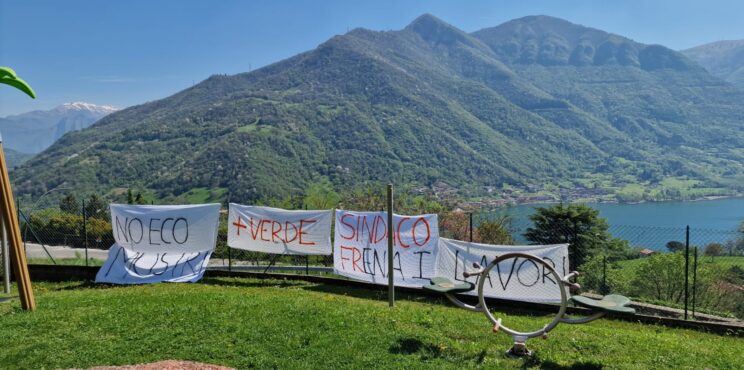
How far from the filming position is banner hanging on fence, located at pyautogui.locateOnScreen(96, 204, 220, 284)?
13.8 meters

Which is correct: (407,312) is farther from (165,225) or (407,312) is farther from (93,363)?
(165,225)

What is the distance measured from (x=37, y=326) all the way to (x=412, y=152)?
194 metres

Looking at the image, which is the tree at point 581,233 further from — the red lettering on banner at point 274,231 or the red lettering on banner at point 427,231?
the red lettering on banner at point 274,231

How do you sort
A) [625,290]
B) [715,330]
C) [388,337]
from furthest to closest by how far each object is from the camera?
1. [625,290]
2. [715,330]
3. [388,337]

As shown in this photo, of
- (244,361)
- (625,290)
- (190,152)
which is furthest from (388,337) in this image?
(190,152)

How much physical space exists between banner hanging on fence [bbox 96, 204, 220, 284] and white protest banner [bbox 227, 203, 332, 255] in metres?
0.73

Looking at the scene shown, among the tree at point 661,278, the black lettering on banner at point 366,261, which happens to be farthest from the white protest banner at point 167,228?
the tree at point 661,278

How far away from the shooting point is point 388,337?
7.07 m

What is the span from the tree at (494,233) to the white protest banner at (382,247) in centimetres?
1501

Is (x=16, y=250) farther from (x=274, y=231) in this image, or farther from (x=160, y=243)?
(x=274, y=231)

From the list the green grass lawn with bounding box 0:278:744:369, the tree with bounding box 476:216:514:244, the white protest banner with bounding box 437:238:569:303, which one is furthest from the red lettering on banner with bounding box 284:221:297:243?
the tree with bounding box 476:216:514:244

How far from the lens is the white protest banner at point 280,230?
45.5 feet

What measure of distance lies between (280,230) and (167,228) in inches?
131

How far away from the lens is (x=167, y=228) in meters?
14.4
